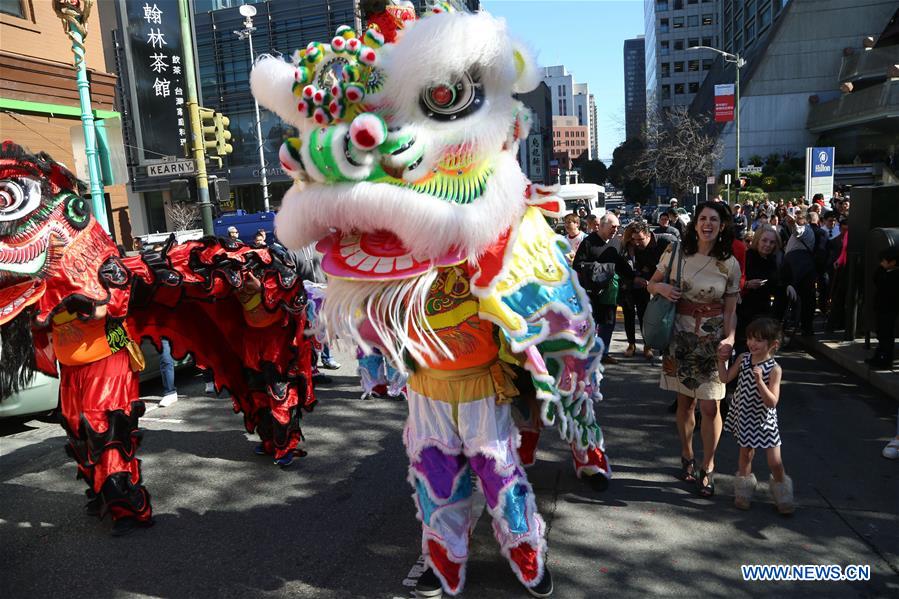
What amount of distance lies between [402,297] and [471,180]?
53cm

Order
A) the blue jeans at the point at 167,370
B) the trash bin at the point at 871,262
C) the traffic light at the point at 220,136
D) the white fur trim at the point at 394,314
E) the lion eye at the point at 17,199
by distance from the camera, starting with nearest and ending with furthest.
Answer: the white fur trim at the point at 394,314
the lion eye at the point at 17,199
the trash bin at the point at 871,262
the blue jeans at the point at 167,370
the traffic light at the point at 220,136

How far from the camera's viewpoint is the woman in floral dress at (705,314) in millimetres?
3520

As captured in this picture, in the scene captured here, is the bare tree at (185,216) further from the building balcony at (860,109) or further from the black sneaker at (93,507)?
the building balcony at (860,109)

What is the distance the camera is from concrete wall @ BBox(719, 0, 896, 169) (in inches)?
1341

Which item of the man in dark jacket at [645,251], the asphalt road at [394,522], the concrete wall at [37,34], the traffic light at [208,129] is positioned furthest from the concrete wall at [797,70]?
the asphalt road at [394,522]

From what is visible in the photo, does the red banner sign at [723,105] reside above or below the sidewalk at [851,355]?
above

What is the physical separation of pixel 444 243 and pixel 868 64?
37882mm

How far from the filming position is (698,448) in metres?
4.29

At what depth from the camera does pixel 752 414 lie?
3342 mm

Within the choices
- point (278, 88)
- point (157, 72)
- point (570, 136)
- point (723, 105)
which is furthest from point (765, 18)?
point (570, 136)

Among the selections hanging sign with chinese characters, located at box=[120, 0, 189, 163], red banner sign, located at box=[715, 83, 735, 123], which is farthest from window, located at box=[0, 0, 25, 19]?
red banner sign, located at box=[715, 83, 735, 123]

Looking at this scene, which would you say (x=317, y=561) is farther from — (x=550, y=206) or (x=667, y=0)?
(x=667, y=0)

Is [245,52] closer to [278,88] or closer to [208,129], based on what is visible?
[208,129]

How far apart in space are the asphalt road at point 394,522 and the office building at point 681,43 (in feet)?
227
